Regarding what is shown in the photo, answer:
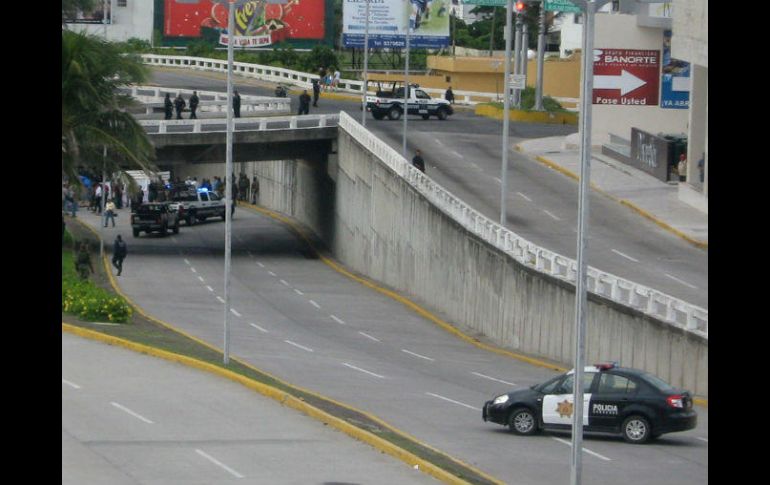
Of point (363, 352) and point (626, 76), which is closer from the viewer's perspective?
point (363, 352)

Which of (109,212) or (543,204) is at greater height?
(543,204)

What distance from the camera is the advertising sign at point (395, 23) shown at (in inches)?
3558

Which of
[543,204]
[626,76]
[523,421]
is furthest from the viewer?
[626,76]

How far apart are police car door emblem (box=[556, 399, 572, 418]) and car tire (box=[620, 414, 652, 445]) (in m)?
0.92

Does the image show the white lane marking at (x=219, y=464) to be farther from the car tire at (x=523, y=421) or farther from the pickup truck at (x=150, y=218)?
the pickup truck at (x=150, y=218)

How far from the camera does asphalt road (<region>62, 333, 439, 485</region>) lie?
2127 centimetres

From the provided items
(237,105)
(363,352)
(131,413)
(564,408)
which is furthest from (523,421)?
(237,105)

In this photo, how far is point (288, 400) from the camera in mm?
26641

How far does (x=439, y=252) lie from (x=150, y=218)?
2055cm

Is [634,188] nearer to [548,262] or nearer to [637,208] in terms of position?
[637,208]

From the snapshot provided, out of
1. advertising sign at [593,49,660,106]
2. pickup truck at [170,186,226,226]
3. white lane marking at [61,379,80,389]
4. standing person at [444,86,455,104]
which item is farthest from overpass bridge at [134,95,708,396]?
white lane marking at [61,379,80,389]
